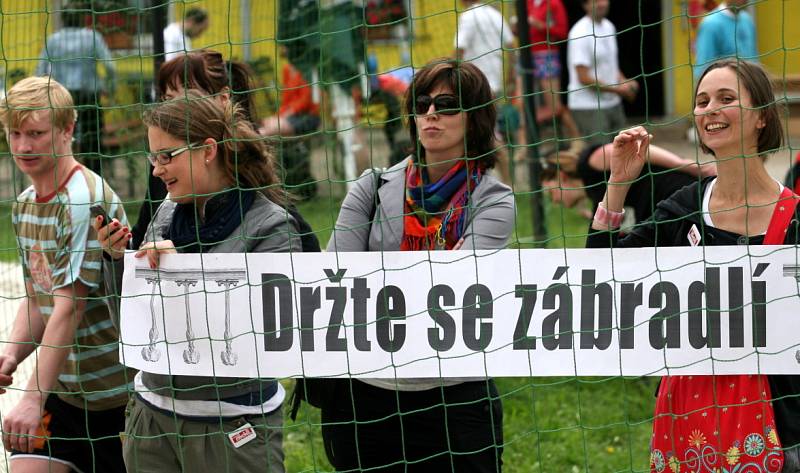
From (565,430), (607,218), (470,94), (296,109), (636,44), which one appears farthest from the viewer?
(636,44)

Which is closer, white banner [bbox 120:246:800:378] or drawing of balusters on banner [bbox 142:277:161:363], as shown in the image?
white banner [bbox 120:246:800:378]

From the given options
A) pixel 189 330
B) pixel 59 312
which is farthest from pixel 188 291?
pixel 59 312

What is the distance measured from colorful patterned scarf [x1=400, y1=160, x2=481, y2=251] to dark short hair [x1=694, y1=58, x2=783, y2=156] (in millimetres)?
767

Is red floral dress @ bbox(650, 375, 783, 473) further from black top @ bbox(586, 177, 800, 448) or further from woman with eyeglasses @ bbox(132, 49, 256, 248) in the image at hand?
woman with eyeglasses @ bbox(132, 49, 256, 248)

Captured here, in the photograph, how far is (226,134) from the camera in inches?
121

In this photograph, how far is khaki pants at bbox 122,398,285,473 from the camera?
297 cm

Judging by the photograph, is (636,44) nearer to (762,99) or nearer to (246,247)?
(762,99)

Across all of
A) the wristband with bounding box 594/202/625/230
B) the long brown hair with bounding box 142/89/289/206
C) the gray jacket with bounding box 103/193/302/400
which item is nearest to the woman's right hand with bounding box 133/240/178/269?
the gray jacket with bounding box 103/193/302/400

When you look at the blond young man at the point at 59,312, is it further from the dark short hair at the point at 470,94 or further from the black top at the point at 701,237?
the black top at the point at 701,237

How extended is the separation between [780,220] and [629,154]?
42 cm

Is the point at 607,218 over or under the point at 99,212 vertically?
under

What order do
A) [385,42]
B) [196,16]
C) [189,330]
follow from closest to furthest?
[189,330] < [196,16] < [385,42]

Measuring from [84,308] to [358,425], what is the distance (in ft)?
3.01

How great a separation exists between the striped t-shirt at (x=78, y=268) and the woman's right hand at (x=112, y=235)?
0.23 metres
